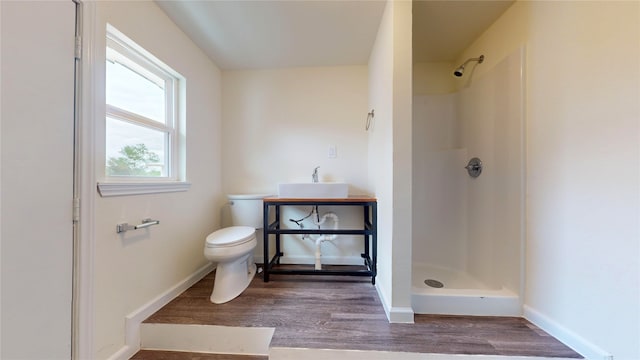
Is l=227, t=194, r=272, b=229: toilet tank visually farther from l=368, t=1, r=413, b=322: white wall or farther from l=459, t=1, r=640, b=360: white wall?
l=459, t=1, r=640, b=360: white wall

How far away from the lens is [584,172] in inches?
41.3

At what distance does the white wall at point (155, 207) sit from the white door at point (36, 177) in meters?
0.10

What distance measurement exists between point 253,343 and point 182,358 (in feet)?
1.22

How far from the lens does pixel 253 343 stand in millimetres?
1210

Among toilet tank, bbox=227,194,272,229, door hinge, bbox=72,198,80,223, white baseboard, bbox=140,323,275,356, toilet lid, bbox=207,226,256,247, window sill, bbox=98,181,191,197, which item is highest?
window sill, bbox=98,181,191,197

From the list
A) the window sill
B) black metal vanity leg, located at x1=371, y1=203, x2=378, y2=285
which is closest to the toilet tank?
the window sill

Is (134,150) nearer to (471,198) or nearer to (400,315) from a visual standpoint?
(400,315)

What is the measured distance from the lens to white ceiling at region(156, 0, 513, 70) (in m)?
1.44

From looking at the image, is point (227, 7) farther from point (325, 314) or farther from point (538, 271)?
point (538, 271)

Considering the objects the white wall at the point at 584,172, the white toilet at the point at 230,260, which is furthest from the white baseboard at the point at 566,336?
the white toilet at the point at 230,260

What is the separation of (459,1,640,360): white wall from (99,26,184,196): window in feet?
7.61

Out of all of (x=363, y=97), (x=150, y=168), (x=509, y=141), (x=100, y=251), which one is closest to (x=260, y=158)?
(x=150, y=168)

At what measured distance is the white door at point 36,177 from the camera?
2.53 ft

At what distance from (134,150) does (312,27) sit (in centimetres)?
148
